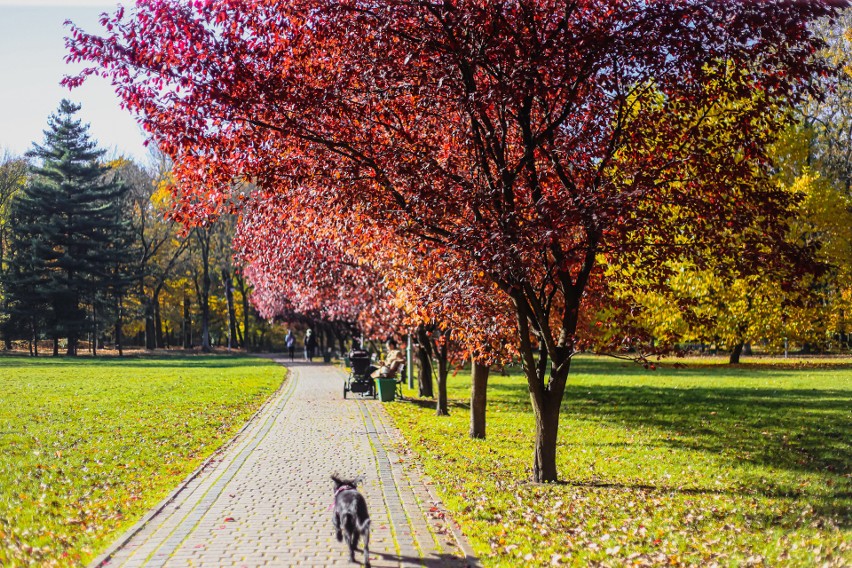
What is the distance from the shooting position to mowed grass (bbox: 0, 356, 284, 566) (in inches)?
268

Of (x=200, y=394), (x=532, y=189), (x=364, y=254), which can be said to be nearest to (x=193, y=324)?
(x=200, y=394)

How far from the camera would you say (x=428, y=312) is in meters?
10.8

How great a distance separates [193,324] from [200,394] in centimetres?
5921

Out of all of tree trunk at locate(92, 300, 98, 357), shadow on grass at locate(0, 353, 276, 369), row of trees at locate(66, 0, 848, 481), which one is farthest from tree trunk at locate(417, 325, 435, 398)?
tree trunk at locate(92, 300, 98, 357)

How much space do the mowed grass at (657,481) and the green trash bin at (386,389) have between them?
15.3 inches

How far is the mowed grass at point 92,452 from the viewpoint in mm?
6797

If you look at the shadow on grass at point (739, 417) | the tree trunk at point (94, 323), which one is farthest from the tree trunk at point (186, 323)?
the shadow on grass at point (739, 417)

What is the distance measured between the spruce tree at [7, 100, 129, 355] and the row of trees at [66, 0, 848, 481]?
4223 centimetres

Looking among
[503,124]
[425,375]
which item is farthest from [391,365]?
[503,124]

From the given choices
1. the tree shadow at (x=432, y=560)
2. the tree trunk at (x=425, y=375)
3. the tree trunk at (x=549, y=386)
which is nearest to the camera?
the tree shadow at (x=432, y=560)

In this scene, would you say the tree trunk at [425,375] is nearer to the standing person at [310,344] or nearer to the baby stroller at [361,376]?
the baby stroller at [361,376]

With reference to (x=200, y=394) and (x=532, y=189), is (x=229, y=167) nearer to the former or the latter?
(x=532, y=189)

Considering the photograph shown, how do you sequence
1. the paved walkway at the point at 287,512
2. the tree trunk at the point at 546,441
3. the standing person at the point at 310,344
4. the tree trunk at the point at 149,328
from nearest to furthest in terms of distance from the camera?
the paved walkway at the point at 287,512
the tree trunk at the point at 546,441
the standing person at the point at 310,344
the tree trunk at the point at 149,328

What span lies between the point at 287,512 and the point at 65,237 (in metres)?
45.1
